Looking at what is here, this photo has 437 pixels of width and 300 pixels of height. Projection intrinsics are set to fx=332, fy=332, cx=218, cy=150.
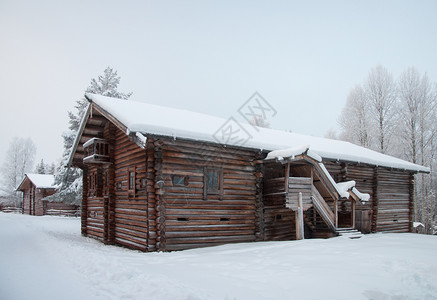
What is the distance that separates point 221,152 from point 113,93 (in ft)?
61.4

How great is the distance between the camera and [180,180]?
13.1 metres

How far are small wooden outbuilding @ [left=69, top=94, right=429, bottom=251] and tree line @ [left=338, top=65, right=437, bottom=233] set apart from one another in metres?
15.3

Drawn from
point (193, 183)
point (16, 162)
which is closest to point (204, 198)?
point (193, 183)

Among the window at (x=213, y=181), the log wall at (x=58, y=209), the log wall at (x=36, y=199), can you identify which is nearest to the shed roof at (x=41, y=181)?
the log wall at (x=36, y=199)

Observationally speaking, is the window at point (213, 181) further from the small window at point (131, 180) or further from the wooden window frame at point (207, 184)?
the small window at point (131, 180)

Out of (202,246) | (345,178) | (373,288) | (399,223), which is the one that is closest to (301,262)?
(373,288)

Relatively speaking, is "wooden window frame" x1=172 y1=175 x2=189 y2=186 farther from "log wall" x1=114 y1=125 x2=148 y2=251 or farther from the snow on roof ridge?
the snow on roof ridge

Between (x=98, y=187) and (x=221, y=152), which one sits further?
(x=98, y=187)

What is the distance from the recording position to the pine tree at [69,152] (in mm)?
27500

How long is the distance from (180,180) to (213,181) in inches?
63.7

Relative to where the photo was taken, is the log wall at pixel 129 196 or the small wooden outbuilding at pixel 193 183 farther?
the log wall at pixel 129 196

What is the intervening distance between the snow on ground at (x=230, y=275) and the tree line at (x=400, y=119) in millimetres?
23764

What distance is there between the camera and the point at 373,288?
22.0ft

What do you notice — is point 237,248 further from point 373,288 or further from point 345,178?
point 345,178
